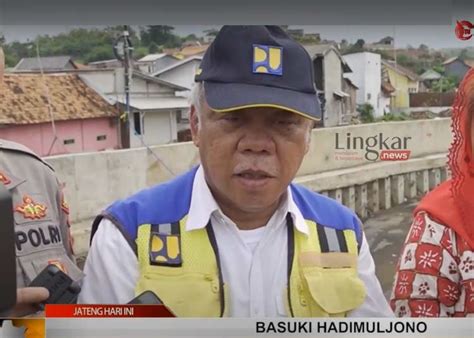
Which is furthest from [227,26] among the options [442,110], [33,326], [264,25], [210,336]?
[33,326]

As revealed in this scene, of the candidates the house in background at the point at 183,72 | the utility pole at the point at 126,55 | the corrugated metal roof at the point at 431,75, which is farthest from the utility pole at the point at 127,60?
the corrugated metal roof at the point at 431,75

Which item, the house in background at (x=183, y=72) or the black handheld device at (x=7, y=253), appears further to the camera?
the house in background at (x=183, y=72)

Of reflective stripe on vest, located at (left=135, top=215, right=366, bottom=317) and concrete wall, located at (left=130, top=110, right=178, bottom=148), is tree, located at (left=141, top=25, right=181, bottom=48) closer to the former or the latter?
concrete wall, located at (left=130, top=110, right=178, bottom=148)

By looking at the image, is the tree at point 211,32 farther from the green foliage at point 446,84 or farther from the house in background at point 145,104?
the green foliage at point 446,84

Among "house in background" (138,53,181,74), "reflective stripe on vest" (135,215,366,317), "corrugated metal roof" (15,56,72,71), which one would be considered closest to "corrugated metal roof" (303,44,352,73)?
"house in background" (138,53,181,74)

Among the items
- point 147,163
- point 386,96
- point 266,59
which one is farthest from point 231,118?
point 386,96
